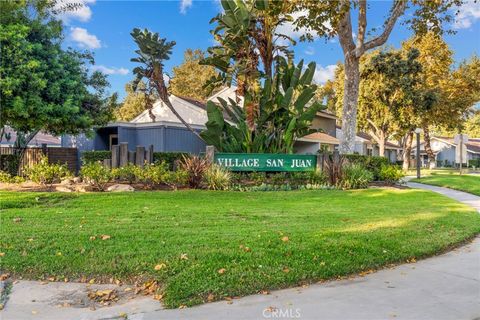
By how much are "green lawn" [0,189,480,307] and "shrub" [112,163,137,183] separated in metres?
2.23

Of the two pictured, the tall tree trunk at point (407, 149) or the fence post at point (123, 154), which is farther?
the tall tree trunk at point (407, 149)

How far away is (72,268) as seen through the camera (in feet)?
17.4

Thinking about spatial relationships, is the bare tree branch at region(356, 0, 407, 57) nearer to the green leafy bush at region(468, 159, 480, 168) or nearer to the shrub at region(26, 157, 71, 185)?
the shrub at region(26, 157, 71, 185)

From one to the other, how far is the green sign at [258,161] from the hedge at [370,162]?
309 centimetres

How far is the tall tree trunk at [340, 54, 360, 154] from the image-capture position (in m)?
19.1

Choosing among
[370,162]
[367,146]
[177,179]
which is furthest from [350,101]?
[367,146]

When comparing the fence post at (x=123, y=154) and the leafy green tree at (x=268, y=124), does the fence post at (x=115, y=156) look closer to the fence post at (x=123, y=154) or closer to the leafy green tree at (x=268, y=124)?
the fence post at (x=123, y=154)

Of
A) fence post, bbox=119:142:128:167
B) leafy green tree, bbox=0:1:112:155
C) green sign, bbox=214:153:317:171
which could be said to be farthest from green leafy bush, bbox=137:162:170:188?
leafy green tree, bbox=0:1:112:155

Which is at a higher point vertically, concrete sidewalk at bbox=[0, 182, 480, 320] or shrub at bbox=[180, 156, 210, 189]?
shrub at bbox=[180, 156, 210, 189]

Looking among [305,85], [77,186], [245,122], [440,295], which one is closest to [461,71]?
[305,85]

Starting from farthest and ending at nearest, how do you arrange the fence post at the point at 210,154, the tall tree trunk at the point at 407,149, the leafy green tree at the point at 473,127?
the leafy green tree at the point at 473,127 → the tall tree trunk at the point at 407,149 → the fence post at the point at 210,154

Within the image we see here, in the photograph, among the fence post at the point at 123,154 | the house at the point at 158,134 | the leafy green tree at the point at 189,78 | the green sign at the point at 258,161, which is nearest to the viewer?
the fence post at the point at 123,154

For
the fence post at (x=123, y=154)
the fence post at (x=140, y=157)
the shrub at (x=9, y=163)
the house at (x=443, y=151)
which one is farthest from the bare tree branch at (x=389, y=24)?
the house at (x=443, y=151)

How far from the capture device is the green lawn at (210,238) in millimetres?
5035
